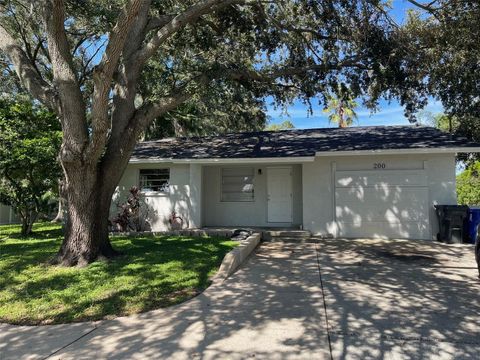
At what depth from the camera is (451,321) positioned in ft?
15.9

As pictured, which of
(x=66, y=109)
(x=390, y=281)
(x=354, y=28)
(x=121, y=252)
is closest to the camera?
(x=390, y=281)

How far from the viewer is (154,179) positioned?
569 inches

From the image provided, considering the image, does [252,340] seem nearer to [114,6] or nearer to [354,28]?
[354,28]

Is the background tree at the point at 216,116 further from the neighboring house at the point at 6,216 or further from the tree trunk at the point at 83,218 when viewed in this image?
the neighboring house at the point at 6,216

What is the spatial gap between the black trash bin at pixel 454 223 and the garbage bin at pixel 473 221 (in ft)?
0.45

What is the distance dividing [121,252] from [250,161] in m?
5.49

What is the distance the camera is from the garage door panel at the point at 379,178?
12.2m

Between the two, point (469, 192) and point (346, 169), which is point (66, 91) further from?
point (469, 192)

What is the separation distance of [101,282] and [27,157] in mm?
6682

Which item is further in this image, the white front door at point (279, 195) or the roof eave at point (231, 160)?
the white front door at point (279, 195)

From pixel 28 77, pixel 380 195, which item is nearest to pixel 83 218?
pixel 28 77

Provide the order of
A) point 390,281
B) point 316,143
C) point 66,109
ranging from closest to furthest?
point 390,281
point 66,109
point 316,143

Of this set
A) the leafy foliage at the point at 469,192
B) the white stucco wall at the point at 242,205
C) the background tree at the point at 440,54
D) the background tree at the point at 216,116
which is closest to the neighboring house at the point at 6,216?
the background tree at the point at 216,116

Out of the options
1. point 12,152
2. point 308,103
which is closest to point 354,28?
point 308,103
